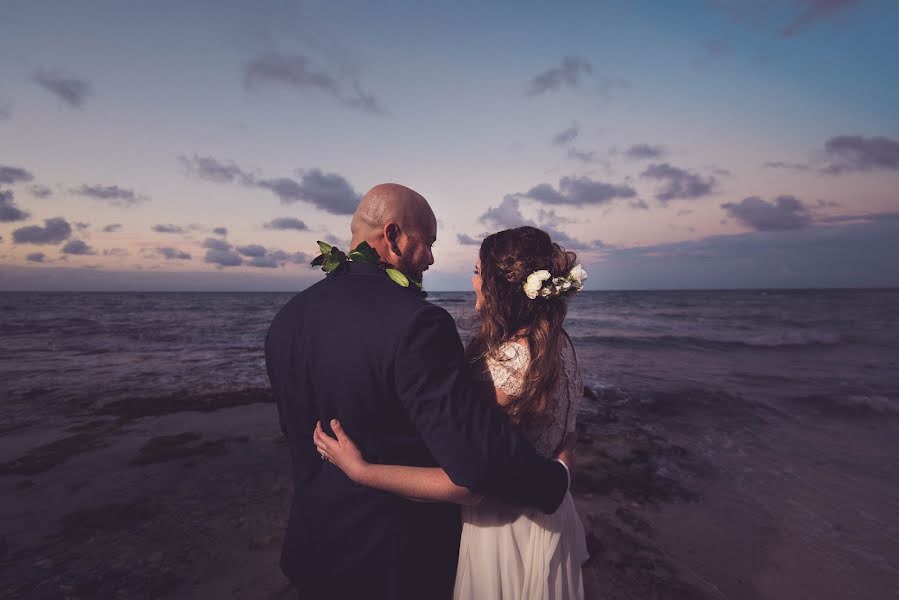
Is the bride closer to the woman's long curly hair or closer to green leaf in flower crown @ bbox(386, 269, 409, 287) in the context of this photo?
the woman's long curly hair

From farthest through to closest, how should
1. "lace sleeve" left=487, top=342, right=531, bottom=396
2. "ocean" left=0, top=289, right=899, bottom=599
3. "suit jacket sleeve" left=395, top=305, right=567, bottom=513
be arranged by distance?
"ocean" left=0, top=289, right=899, bottom=599
"lace sleeve" left=487, top=342, right=531, bottom=396
"suit jacket sleeve" left=395, top=305, right=567, bottom=513

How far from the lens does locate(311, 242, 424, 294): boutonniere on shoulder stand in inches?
65.3

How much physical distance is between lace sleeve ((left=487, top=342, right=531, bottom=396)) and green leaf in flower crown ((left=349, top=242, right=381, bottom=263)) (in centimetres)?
83

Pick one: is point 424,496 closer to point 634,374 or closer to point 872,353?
point 634,374

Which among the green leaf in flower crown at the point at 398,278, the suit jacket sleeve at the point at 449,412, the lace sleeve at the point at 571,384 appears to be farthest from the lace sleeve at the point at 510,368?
the green leaf in flower crown at the point at 398,278

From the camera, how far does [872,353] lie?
16250 mm

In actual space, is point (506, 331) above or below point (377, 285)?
below

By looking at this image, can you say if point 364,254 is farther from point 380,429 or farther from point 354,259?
point 380,429

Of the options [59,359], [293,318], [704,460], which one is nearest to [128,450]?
[293,318]

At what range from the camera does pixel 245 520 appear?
14.8 feet

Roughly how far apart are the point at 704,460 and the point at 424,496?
6.52 metres

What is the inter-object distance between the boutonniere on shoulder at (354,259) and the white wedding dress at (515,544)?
2.45 feet

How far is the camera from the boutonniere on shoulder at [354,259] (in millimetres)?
1659

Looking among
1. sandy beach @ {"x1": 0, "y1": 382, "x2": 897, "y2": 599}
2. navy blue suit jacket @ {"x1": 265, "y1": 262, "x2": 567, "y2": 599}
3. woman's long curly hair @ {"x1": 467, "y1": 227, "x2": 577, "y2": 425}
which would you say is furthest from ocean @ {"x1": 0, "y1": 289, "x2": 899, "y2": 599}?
navy blue suit jacket @ {"x1": 265, "y1": 262, "x2": 567, "y2": 599}
